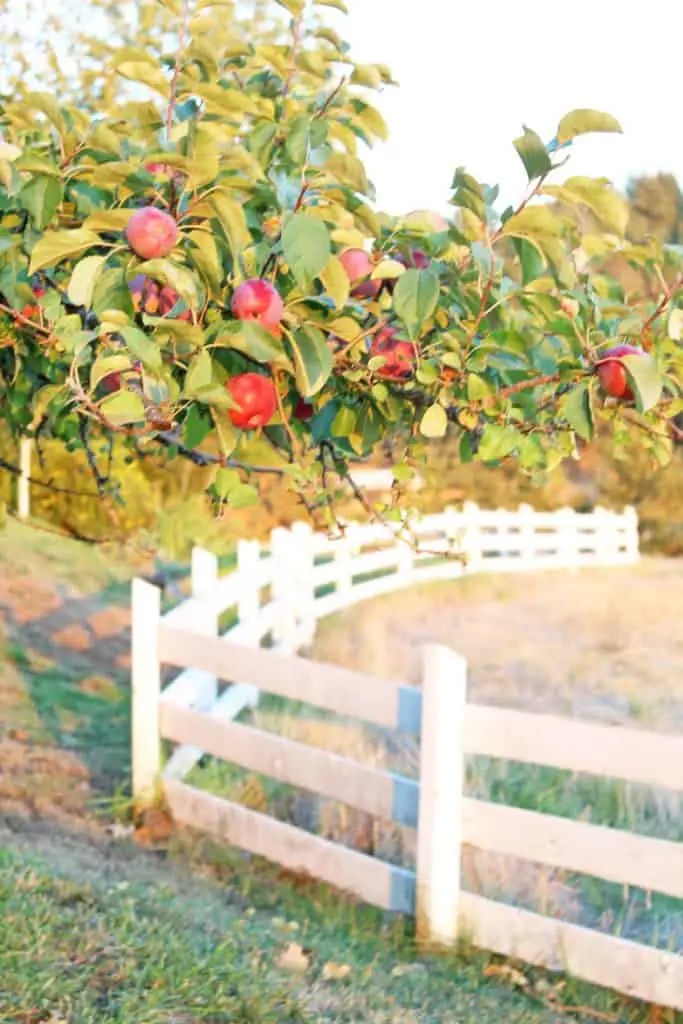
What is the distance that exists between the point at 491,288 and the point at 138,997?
2404 mm

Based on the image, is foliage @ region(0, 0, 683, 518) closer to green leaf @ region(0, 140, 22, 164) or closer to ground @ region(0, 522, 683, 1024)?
green leaf @ region(0, 140, 22, 164)

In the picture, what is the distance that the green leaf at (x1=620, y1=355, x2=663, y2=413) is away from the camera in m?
1.22

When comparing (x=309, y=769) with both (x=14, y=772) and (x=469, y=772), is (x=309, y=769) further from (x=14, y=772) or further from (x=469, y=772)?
(x=14, y=772)

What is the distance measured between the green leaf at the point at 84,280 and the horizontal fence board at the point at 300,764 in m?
3.14

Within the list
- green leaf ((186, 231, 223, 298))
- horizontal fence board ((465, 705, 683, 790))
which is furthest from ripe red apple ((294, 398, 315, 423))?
horizontal fence board ((465, 705, 683, 790))

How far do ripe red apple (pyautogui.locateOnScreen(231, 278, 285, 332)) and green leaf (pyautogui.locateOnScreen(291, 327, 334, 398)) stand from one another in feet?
0.19

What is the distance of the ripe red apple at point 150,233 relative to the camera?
129cm

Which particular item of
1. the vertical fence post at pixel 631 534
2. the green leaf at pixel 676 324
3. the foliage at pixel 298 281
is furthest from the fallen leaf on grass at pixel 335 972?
the vertical fence post at pixel 631 534

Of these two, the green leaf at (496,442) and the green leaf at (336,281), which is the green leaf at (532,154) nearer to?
the green leaf at (336,281)

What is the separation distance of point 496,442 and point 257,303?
410 millimetres

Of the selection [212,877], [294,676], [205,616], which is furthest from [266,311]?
[205,616]

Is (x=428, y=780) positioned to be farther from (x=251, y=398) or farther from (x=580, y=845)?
(x=251, y=398)

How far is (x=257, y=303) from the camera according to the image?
51.8 inches

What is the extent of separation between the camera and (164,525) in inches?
520
